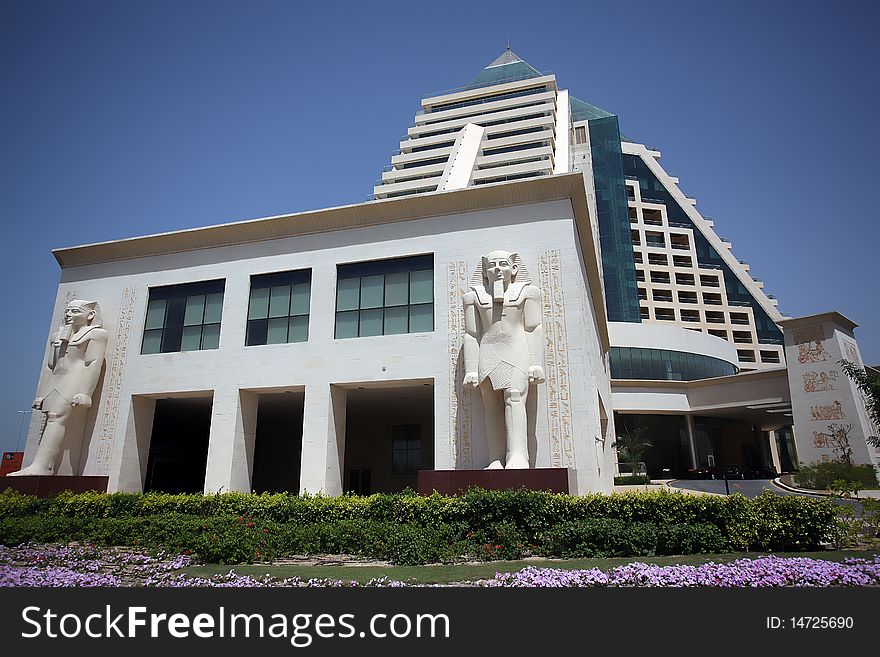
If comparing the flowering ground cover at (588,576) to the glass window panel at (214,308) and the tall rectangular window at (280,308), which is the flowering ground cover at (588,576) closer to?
the tall rectangular window at (280,308)

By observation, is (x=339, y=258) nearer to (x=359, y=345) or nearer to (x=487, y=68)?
(x=359, y=345)

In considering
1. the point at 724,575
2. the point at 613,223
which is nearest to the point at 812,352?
the point at 724,575

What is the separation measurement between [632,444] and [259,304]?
29745mm

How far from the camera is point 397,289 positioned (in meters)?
19.2

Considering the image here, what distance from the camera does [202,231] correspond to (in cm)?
2122

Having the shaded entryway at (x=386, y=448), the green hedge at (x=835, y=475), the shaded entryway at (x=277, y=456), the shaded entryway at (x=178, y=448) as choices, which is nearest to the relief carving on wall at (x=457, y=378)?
the shaded entryway at (x=386, y=448)

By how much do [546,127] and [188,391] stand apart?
5969 cm

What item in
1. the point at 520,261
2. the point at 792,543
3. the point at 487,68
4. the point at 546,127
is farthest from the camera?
the point at 487,68

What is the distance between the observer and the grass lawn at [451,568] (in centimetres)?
949

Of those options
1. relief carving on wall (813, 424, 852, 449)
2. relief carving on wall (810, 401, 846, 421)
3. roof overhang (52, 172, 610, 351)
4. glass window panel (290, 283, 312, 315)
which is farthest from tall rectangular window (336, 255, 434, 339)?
relief carving on wall (810, 401, 846, 421)

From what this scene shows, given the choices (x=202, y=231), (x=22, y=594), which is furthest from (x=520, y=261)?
(x=22, y=594)

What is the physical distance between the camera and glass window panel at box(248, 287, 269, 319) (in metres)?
20.3

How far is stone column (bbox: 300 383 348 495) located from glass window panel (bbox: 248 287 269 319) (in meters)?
3.57

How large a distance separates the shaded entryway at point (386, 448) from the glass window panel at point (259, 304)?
6463mm
